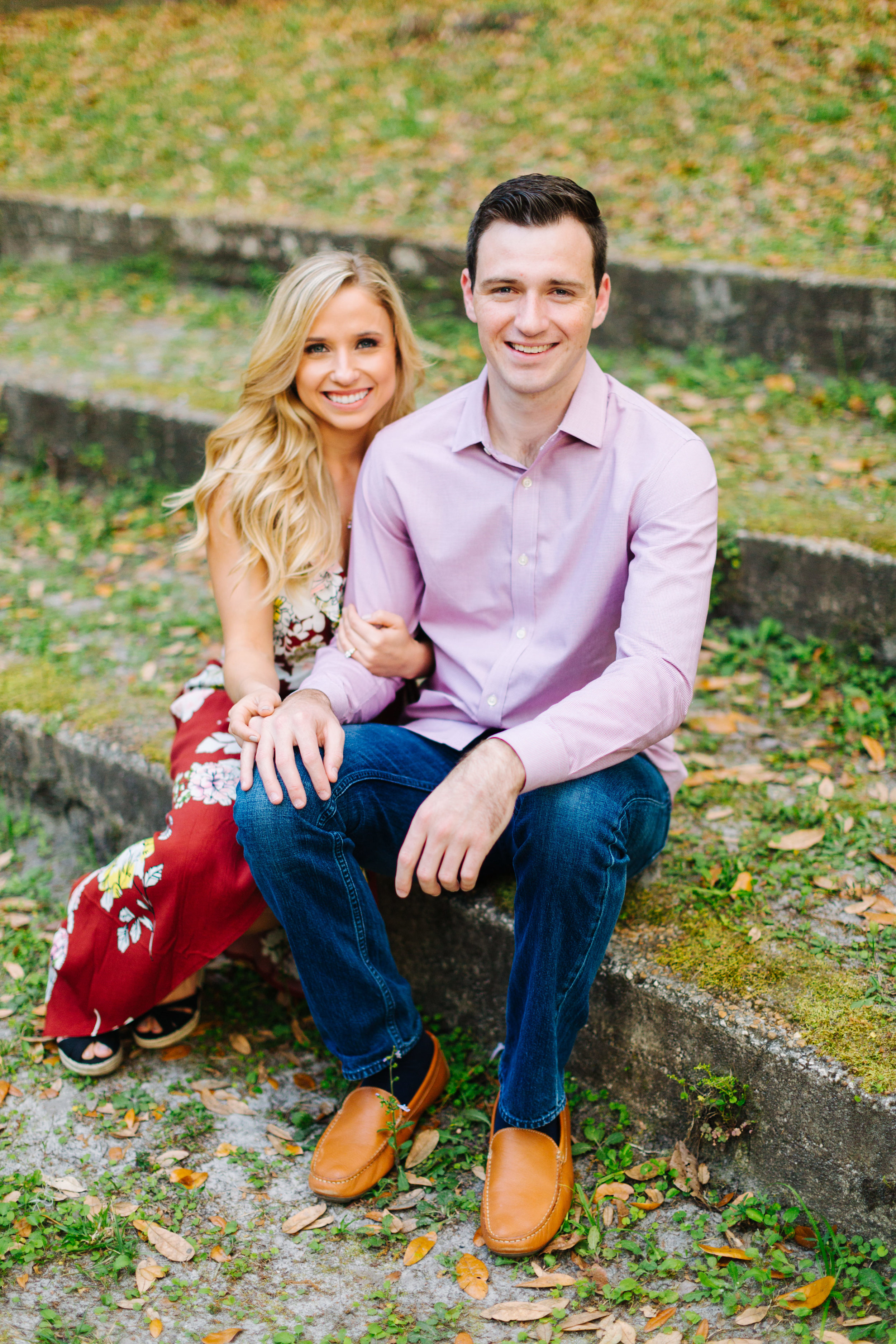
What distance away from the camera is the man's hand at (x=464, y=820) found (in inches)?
79.2

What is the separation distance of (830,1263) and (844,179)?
5253 millimetres

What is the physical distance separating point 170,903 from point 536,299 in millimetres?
1580

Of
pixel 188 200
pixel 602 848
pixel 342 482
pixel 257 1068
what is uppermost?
pixel 188 200

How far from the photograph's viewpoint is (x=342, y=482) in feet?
9.51

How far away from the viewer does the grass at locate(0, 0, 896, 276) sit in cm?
557

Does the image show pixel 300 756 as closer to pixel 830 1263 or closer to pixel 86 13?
pixel 830 1263

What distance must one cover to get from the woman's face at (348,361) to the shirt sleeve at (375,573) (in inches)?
6.0

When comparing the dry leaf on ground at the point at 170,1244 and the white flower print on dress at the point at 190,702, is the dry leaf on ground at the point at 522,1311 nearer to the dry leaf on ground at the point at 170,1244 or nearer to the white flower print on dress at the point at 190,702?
the dry leaf on ground at the point at 170,1244

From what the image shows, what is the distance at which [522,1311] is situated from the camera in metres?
2.04

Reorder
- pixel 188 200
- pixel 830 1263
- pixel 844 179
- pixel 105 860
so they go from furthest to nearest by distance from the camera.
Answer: pixel 188 200 < pixel 844 179 < pixel 105 860 < pixel 830 1263

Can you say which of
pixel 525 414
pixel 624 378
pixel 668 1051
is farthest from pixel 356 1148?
pixel 624 378

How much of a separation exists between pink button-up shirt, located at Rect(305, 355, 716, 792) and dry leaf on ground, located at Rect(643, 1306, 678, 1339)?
102 cm

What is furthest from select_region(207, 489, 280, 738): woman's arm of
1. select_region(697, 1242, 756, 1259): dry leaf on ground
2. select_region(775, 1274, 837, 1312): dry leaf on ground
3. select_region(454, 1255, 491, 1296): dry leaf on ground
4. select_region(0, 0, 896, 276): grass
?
select_region(0, 0, 896, 276): grass

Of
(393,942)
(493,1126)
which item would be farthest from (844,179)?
(493,1126)
